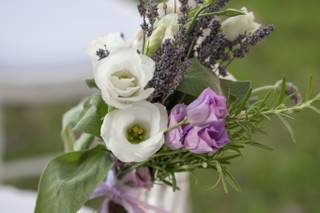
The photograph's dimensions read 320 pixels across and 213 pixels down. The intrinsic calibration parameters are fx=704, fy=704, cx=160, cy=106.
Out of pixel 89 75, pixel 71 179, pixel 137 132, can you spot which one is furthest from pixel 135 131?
pixel 89 75

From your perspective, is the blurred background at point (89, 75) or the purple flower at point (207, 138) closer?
the purple flower at point (207, 138)

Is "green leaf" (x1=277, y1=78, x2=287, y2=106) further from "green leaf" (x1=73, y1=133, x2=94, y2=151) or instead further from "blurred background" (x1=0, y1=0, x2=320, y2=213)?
"blurred background" (x1=0, y1=0, x2=320, y2=213)

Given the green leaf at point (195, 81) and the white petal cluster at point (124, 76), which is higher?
the white petal cluster at point (124, 76)

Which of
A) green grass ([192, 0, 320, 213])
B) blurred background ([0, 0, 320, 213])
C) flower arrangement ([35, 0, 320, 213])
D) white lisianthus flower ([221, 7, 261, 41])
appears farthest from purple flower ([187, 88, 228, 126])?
green grass ([192, 0, 320, 213])

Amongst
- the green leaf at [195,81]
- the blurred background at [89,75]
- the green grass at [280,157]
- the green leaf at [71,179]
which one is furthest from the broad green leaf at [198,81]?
the green grass at [280,157]

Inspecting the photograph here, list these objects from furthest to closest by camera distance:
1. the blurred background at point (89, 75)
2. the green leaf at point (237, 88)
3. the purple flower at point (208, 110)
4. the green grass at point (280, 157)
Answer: the green grass at point (280, 157) → the blurred background at point (89, 75) → the green leaf at point (237, 88) → the purple flower at point (208, 110)

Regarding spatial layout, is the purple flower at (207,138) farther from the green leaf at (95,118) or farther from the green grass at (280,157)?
the green grass at (280,157)

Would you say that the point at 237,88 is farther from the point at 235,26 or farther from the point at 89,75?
the point at 89,75
